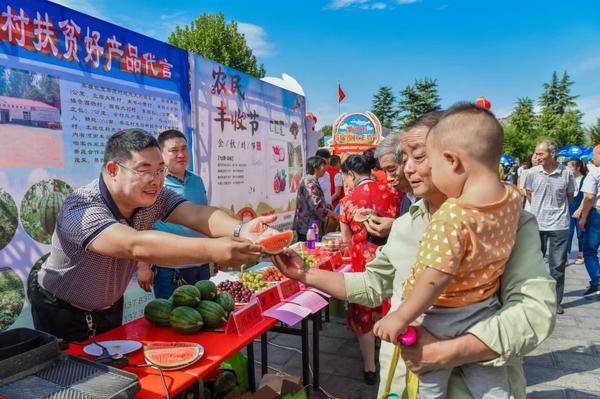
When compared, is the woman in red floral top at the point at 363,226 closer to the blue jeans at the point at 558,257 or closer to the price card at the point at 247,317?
the price card at the point at 247,317

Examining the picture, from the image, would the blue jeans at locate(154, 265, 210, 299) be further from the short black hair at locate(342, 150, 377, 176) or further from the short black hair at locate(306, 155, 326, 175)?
the short black hair at locate(306, 155, 326, 175)

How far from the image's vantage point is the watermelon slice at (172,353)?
1.94m

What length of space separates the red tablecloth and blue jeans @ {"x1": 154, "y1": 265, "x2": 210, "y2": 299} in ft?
3.98

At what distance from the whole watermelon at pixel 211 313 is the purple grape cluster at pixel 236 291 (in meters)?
0.42

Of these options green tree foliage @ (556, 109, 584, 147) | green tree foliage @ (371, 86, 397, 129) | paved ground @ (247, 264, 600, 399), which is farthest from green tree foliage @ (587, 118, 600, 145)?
paved ground @ (247, 264, 600, 399)

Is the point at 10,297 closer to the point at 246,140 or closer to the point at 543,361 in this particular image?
the point at 246,140

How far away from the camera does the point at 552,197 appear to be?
568 centimetres

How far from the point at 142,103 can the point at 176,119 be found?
0.53m

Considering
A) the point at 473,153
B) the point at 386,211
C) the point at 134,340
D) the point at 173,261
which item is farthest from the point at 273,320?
the point at 473,153

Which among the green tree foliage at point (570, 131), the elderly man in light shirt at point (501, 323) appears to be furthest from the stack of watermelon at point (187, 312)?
the green tree foliage at point (570, 131)

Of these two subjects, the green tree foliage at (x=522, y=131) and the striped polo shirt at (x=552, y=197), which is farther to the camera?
the green tree foliage at (x=522, y=131)

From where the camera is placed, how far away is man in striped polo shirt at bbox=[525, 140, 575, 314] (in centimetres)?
555

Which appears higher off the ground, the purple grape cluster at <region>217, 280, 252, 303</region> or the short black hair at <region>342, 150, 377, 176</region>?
the short black hair at <region>342, 150, 377, 176</region>

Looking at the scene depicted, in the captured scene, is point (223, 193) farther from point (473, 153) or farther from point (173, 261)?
point (473, 153)
